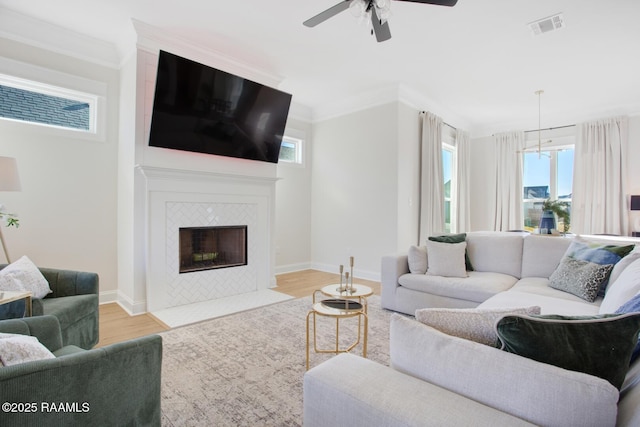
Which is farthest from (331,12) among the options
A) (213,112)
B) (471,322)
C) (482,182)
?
(482,182)

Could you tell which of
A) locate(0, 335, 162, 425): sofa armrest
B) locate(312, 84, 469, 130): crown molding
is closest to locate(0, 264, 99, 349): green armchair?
locate(0, 335, 162, 425): sofa armrest

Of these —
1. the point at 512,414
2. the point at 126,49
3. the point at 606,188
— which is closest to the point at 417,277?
the point at 512,414

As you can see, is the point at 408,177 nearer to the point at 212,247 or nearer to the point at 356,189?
the point at 356,189

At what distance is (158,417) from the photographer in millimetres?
1348

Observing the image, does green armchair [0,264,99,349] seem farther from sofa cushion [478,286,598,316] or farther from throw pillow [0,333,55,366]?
sofa cushion [478,286,598,316]

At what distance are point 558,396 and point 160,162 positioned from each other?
3.66 meters

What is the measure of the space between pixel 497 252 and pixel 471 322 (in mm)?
2775

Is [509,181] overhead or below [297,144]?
below

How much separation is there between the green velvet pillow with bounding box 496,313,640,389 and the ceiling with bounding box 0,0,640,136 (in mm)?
2690

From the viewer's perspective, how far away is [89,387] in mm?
1078

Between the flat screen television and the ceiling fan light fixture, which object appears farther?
the flat screen television

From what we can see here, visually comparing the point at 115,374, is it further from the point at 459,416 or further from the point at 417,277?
the point at 417,277

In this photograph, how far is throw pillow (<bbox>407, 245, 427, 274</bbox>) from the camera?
3443 millimetres

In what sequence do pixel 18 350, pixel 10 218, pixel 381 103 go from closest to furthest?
pixel 18 350 < pixel 10 218 < pixel 381 103
